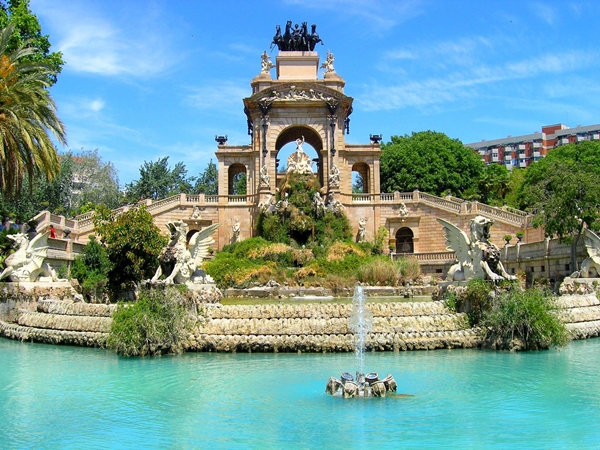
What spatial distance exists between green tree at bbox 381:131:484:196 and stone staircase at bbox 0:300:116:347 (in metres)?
41.2

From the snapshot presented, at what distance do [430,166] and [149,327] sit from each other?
150 ft

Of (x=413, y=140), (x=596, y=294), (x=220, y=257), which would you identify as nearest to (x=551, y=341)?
(x=596, y=294)

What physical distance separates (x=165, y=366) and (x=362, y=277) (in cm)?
2117

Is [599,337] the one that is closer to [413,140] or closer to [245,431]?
[245,431]

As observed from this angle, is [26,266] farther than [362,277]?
No

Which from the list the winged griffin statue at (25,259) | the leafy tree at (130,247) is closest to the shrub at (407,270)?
the leafy tree at (130,247)

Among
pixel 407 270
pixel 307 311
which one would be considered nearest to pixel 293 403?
pixel 307 311

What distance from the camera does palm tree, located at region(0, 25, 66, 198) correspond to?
2112 centimetres

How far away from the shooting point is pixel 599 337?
1764 centimetres

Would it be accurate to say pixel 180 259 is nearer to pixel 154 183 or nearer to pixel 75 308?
pixel 75 308

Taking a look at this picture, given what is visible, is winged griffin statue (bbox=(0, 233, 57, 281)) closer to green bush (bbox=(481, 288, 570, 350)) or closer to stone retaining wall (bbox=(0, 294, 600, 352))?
stone retaining wall (bbox=(0, 294, 600, 352))

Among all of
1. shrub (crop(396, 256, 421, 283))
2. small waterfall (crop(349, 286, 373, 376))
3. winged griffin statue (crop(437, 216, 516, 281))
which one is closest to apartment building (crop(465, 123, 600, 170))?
shrub (crop(396, 256, 421, 283))

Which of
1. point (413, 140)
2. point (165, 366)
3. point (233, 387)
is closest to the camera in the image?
point (233, 387)

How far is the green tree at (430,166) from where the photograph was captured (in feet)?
188
